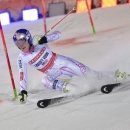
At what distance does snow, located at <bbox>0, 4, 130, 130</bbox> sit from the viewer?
10.5ft

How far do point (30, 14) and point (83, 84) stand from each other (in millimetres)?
7547

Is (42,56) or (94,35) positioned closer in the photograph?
(42,56)

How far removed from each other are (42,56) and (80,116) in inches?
45.5

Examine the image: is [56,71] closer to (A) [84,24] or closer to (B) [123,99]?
(B) [123,99]

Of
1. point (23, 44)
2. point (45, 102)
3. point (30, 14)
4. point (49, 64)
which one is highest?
point (23, 44)

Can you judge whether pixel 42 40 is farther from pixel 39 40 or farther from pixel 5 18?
pixel 5 18

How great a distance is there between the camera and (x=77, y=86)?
4.36 m

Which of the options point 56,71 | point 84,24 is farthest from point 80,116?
point 84,24

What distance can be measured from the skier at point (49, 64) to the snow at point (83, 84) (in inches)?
7.6

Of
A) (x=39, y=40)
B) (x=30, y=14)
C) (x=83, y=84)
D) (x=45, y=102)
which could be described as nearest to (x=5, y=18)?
(x=30, y=14)

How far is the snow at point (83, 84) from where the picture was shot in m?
3.21

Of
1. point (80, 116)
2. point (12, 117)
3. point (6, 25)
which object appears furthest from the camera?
point (6, 25)

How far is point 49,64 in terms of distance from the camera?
4.31 m

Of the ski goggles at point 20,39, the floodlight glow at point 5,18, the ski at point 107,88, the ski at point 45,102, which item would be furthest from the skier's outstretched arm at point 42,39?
the floodlight glow at point 5,18
